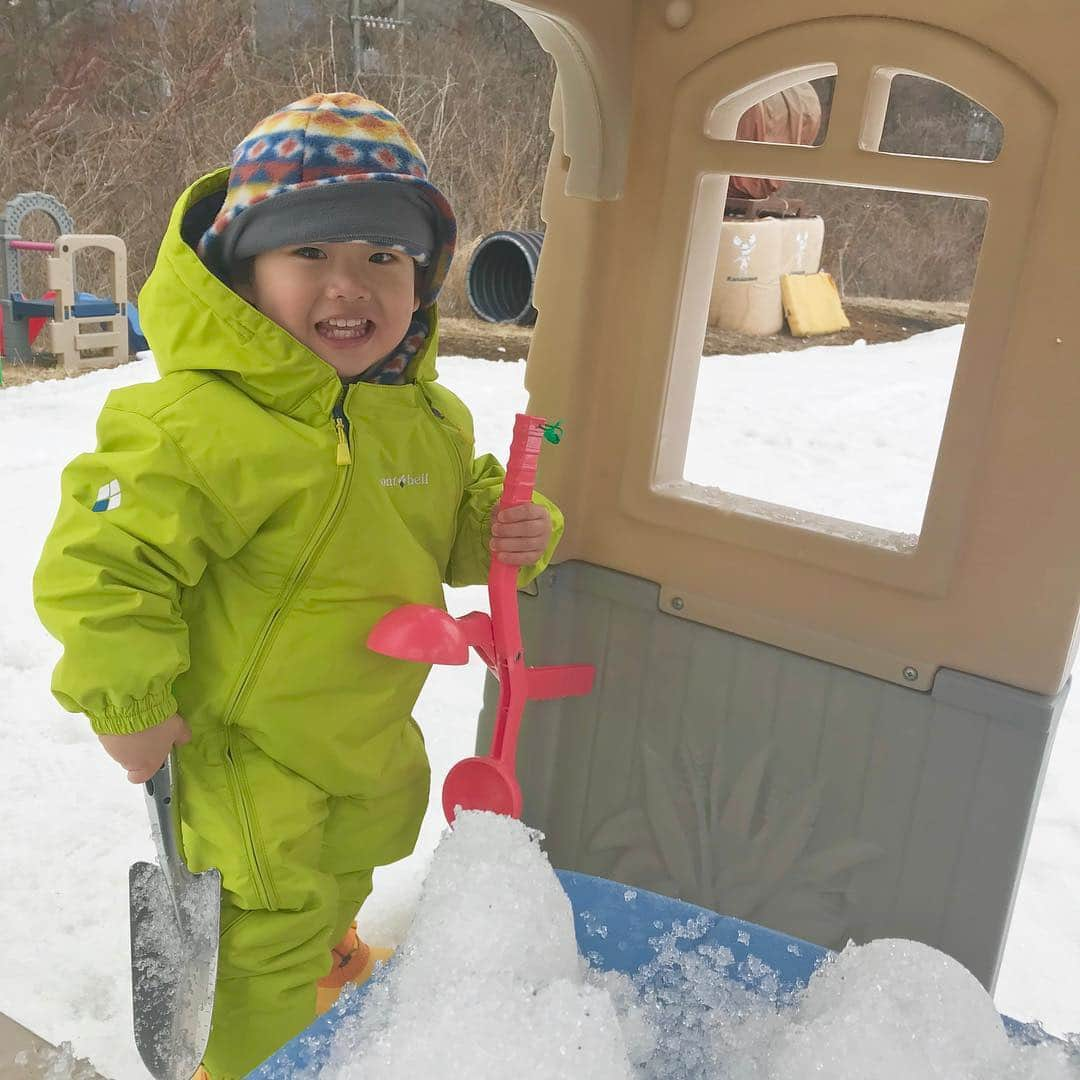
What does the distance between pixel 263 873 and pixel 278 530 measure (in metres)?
0.35

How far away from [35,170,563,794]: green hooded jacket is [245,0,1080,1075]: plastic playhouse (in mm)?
292

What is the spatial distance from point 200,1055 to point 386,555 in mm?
535

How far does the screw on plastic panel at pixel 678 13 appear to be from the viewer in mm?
1259

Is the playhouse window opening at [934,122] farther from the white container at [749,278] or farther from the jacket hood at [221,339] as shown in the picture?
the jacket hood at [221,339]

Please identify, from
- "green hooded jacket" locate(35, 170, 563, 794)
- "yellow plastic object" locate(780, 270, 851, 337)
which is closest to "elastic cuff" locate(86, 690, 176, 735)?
"green hooded jacket" locate(35, 170, 563, 794)

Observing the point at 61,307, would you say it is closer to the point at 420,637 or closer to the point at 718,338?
the point at 718,338

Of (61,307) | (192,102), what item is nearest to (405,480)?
(61,307)

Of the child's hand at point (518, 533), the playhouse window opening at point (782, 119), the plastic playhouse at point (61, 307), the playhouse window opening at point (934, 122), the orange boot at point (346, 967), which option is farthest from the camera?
the playhouse window opening at point (934, 122)

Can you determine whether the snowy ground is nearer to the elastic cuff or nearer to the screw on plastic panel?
the elastic cuff

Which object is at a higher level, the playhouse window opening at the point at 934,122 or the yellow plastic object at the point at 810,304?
the playhouse window opening at the point at 934,122

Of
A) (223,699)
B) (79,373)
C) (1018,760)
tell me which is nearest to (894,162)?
(1018,760)

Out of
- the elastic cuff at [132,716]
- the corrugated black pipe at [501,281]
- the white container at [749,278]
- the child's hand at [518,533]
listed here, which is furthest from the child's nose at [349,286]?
the corrugated black pipe at [501,281]

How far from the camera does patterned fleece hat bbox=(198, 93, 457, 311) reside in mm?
1019

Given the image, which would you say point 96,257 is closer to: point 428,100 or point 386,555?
point 428,100
